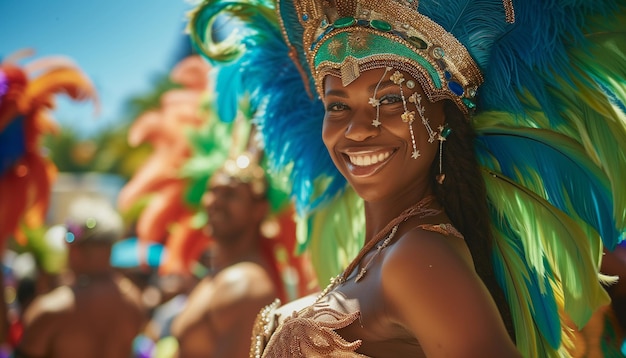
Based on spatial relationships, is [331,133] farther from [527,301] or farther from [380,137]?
[527,301]

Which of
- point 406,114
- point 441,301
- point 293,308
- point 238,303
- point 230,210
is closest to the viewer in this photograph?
point 441,301

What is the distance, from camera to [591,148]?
2.00 m

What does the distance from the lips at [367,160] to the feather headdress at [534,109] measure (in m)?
0.20

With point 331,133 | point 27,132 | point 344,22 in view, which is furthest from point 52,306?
point 344,22

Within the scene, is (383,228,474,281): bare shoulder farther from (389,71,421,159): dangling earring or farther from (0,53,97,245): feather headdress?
(0,53,97,245): feather headdress

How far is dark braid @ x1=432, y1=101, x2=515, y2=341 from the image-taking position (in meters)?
2.21

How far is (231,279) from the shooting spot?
439cm

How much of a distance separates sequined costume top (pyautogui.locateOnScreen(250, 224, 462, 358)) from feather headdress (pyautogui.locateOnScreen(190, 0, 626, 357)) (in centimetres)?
34

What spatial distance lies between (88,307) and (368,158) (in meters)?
3.24

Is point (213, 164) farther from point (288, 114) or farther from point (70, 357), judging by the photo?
point (288, 114)

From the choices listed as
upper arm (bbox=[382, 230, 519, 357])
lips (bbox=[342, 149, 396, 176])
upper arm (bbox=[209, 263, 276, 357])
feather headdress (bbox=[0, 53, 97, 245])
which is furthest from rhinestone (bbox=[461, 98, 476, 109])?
feather headdress (bbox=[0, 53, 97, 245])

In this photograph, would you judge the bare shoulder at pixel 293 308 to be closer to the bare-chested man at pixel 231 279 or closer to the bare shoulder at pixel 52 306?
the bare-chested man at pixel 231 279

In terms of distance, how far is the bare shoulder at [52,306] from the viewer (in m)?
4.73

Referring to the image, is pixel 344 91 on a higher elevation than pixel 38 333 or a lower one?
higher
